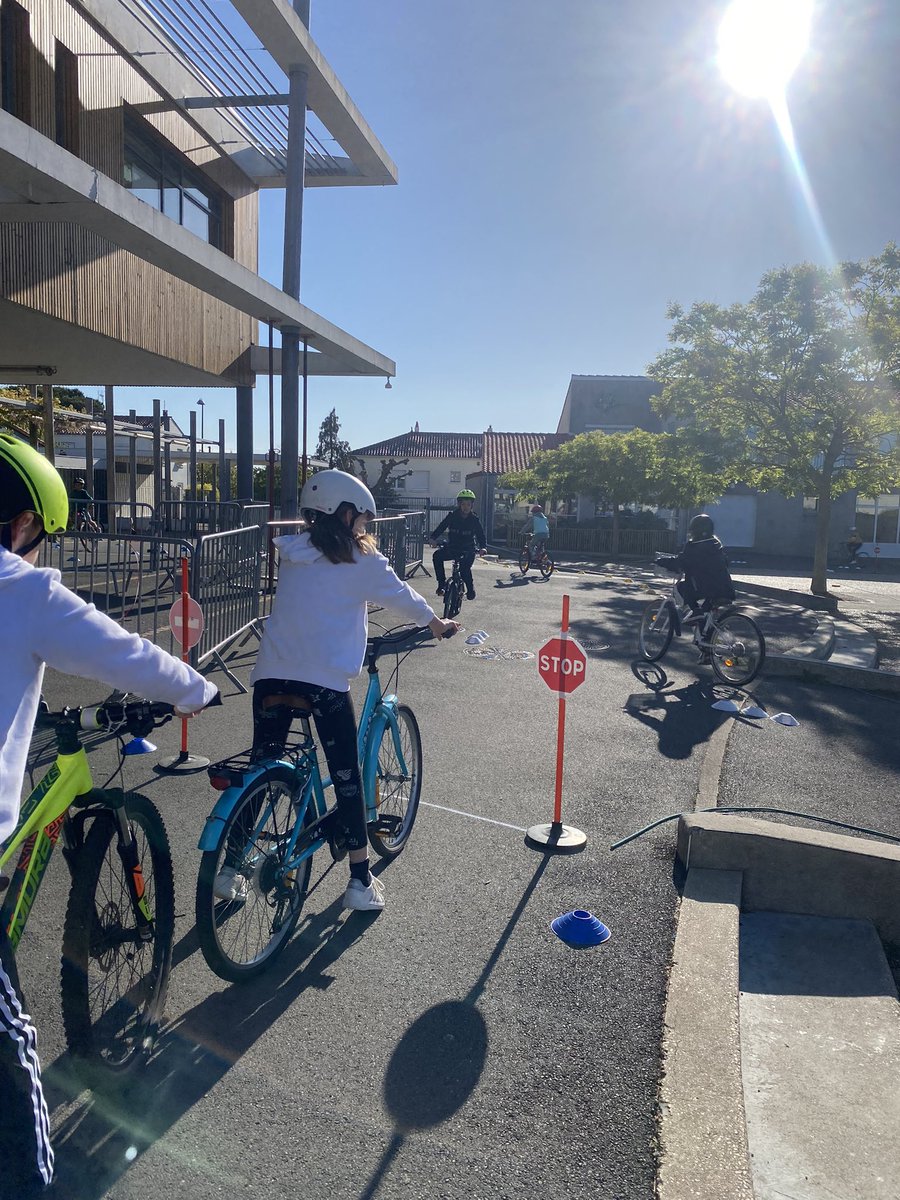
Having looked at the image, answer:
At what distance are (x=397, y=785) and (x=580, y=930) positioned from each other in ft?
4.29

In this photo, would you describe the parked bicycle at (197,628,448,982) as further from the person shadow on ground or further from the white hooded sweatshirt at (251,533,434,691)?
the person shadow on ground

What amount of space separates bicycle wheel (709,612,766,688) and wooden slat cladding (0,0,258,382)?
904 cm

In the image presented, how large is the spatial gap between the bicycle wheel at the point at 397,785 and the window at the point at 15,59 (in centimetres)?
977

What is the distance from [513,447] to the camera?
175ft

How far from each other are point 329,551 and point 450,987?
1760 millimetres

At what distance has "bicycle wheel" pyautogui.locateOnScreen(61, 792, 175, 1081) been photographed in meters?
2.56

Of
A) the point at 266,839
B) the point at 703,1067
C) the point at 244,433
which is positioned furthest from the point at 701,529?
the point at 244,433

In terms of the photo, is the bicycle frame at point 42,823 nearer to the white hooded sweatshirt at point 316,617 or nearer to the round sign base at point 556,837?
the white hooded sweatshirt at point 316,617

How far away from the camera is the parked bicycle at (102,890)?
2.37 meters

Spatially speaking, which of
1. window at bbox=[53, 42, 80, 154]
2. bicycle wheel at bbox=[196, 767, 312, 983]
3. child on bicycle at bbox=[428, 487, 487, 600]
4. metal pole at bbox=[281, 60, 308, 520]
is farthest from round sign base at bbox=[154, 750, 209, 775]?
window at bbox=[53, 42, 80, 154]

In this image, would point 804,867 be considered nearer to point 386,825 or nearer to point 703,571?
point 386,825

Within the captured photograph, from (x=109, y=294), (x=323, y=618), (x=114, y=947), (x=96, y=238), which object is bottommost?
(x=114, y=947)

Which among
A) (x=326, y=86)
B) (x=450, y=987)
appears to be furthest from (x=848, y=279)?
(x=450, y=987)

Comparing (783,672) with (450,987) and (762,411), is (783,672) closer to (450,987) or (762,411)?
(450,987)
